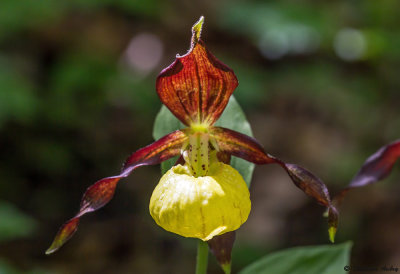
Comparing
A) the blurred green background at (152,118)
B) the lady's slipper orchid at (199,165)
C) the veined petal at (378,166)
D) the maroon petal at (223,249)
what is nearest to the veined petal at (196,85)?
the lady's slipper orchid at (199,165)

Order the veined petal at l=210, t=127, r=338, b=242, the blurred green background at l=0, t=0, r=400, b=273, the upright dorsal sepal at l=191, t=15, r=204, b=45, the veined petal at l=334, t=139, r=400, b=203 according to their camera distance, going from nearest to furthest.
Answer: the upright dorsal sepal at l=191, t=15, r=204, b=45, the veined petal at l=210, t=127, r=338, b=242, the veined petal at l=334, t=139, r=400, b=203, the blurred green background at l=0, t=0, r=400, b=273

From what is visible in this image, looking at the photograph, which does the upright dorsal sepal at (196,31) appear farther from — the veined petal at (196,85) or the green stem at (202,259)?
the green stem at (202,259)

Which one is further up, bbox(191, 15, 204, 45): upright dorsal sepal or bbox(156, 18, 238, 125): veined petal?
bbox(191, 15, 204, 45): upright dorsal sepal

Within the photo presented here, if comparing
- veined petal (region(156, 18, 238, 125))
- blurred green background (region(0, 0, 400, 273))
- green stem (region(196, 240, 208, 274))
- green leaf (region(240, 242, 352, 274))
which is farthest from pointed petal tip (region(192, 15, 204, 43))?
blurred green background (region(0, 0, 400, 273))

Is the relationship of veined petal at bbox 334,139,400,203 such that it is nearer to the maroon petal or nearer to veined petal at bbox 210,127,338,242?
veined petal at bbox 210,127,338,242

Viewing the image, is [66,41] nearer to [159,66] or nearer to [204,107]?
[159,66]

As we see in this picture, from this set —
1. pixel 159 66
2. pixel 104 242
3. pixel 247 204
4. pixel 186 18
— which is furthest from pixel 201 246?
pixel 186 18

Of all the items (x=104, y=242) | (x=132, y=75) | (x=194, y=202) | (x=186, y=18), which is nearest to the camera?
(x=194, y=202)
